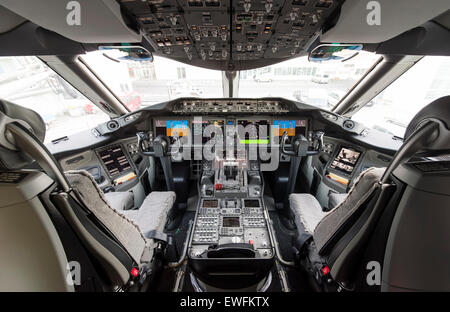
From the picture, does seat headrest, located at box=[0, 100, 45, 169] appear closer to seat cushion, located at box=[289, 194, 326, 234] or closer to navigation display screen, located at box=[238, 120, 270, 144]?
seat cushion, located at box=[289, 194, 326, 234]

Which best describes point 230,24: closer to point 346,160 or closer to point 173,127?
point 173,127

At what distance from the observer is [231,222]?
199 centimetres

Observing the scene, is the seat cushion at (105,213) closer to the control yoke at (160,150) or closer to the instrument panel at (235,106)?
the control yoke at (160,150)

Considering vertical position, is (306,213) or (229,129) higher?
(229,129)

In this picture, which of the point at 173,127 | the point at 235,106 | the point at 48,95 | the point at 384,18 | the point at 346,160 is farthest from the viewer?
the point at 173,127

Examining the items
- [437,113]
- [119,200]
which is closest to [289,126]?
[437,113]

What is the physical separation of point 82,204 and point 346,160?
2.98 m

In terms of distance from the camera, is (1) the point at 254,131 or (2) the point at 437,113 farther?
(1) the point at 254,131

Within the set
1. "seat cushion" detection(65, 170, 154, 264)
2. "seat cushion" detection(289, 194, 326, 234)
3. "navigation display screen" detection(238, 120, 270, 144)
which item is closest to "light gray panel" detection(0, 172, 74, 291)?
"seat cushion" detection(65, 170, 154, 264)

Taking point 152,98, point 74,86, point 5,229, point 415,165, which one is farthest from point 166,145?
point 415,165

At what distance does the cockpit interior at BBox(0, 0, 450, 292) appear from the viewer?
0.65 m

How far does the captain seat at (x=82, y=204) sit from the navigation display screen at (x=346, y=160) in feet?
8.67

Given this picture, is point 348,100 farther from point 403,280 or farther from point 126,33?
point 126,33

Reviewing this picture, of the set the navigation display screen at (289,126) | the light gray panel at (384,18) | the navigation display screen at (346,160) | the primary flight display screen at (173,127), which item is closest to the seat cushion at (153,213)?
the primary flight display screen at (173,127)
